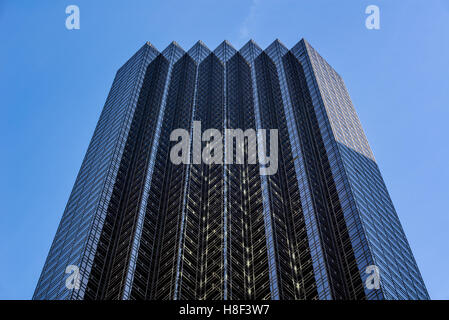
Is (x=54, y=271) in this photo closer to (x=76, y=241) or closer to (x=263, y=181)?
(x=76, y=241)

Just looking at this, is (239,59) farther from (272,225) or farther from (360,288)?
(360,288)

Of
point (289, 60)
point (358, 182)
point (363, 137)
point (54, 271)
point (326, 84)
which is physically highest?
point (289, 60)

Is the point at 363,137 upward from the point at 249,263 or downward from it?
upward

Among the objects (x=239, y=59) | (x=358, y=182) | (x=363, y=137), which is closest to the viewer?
(x=358, y=182)

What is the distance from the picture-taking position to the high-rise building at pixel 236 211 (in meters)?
83.2

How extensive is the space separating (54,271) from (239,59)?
84534 millimetres

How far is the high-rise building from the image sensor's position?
8325 centimetres

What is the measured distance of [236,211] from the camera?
100125 millimetres

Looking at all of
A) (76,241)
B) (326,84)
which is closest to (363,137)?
(326,84)

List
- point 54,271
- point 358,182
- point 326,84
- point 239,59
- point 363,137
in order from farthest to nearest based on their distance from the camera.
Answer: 1. point 239,59
2. point 326,84
3. point 363,137
4. point 358,182
5. point 54,271

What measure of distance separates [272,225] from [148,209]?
22062 mm

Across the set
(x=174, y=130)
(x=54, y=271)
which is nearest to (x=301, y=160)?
(x=174, y=130)

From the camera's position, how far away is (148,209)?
102 m

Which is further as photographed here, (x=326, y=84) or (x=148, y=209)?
(x=326, y=84)
